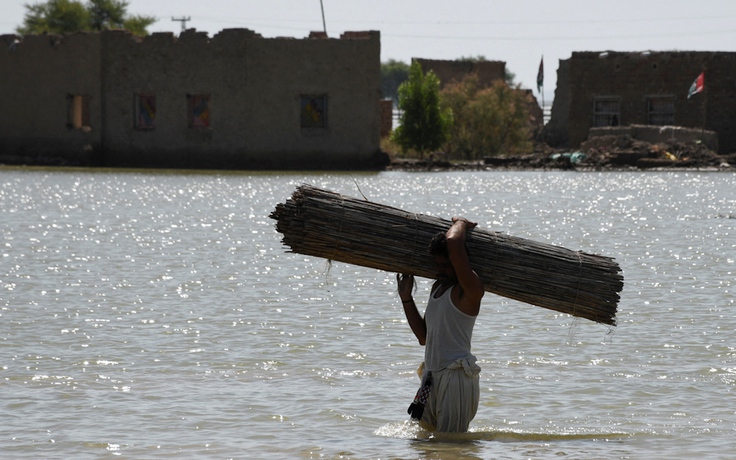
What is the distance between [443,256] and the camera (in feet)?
18.9

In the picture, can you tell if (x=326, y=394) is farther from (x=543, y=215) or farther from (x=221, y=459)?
(x=543, y=215)

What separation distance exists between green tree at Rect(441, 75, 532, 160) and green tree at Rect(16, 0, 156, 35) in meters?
20.7

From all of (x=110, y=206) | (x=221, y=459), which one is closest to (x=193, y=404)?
(x=221, y=459)

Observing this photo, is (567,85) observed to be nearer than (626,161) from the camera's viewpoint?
No

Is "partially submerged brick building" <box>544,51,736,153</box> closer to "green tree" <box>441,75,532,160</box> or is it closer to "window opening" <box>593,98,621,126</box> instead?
"window opening" <box>593,98,621,126</box>

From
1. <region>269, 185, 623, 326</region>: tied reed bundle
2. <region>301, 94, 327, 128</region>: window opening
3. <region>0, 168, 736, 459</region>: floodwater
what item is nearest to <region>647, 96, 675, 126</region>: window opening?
<region>301, 94, 327, 128</region>: window opening

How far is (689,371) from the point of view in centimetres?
835

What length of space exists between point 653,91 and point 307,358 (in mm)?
31987

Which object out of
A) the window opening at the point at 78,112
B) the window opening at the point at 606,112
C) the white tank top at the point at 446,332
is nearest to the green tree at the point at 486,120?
the window opening at the point at 606,112

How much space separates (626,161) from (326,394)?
3132 centimetres

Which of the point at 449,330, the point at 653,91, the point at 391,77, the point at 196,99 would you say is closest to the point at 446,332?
the point at 449,330

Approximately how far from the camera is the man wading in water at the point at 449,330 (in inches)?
223

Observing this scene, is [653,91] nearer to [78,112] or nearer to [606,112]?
[606,112]

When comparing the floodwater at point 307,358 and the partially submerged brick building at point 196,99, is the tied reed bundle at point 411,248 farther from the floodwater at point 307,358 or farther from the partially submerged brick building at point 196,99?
the partially submerged brick building at point 196,99
